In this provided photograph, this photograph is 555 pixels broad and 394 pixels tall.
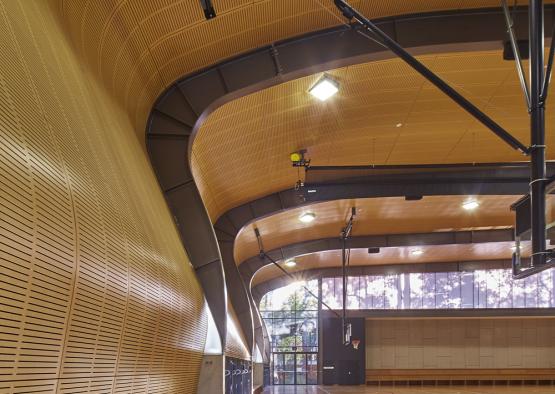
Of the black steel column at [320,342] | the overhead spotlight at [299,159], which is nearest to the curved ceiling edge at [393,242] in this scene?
the black steel column at [320,342]

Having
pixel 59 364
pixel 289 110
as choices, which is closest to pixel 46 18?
pixel 59 364

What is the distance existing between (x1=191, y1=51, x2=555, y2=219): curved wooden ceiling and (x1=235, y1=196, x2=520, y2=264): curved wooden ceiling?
4.03 meters

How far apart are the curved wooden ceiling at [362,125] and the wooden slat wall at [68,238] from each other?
18.1ft

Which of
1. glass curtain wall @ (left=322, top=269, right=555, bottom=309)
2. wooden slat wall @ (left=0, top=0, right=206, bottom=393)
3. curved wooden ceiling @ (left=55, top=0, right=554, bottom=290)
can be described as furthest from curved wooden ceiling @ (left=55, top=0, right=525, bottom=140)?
glass curtain wall @ (left=322, top=269, right=555, bottom=309)

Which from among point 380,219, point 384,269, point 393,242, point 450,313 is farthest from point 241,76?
point 450,313

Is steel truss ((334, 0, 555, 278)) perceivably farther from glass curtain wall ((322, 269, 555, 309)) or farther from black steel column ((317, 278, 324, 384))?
black steel column ((317, 278, 324, 384))

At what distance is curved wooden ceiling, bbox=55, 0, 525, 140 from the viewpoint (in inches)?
337

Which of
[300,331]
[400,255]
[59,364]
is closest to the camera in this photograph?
[59,364]

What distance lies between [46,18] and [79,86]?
2.75ft

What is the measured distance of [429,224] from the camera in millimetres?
28062

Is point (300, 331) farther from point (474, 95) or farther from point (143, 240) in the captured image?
point (143, 240)

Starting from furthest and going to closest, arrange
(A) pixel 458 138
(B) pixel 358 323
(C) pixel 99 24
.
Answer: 1. (B) pixel 358 323
2. (A) pixel 458 138
3. (C) pixel 99 24

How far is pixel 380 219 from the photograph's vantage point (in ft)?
87.9

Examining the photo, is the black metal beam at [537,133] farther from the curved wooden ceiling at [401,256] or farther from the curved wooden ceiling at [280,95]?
the curved wooden ceiling at [401,256]
